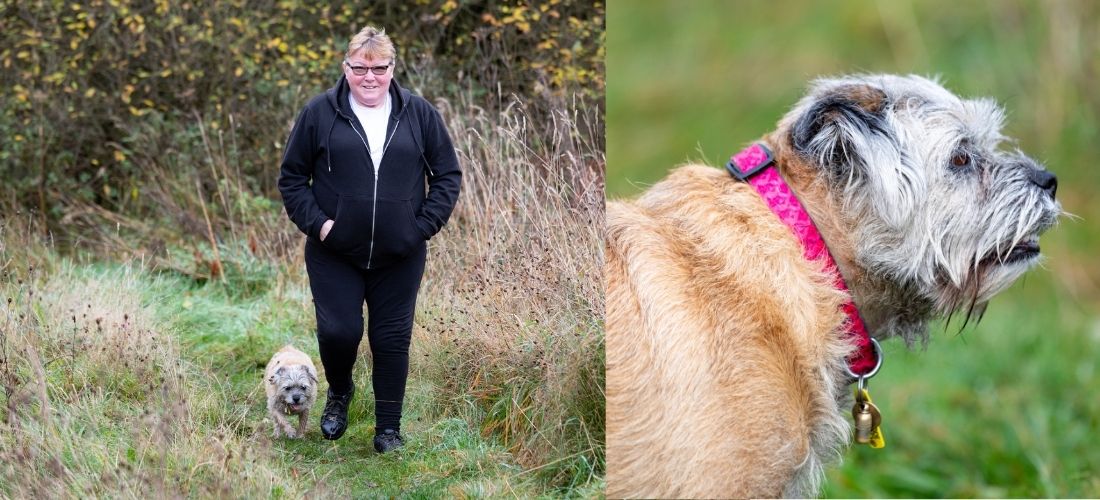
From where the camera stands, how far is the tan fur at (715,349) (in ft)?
10.3

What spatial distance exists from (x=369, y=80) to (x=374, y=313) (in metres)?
0.77

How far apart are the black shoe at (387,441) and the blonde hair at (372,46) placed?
1.24 meters

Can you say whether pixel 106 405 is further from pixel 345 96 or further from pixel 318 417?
pixel 345 96

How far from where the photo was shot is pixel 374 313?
3553 mm

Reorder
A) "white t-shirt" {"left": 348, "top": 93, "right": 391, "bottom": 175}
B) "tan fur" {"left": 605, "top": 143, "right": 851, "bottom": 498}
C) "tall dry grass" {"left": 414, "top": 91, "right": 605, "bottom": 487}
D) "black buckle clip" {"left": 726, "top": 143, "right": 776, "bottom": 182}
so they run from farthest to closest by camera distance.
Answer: "black buckle clip" {"left": 726, "top": 143, "right": 776, "bottom": 182}
"white t-shirt" {"left": 348, "top": 93, "right": 391, "bottom": 175}
"tall dry grass" {"left": 414, "top": 91, "right": 605, "bottom": 487}
"tan fur" {"left": 605, "top": 143, "right": 851, "bottom": 498}

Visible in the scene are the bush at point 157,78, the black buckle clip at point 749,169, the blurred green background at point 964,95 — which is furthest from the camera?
the blurred green background at point 964,95

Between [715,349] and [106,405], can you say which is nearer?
[715,349]

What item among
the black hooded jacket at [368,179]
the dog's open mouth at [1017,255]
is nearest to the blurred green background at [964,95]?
the dog's open mouth at [1017,255]

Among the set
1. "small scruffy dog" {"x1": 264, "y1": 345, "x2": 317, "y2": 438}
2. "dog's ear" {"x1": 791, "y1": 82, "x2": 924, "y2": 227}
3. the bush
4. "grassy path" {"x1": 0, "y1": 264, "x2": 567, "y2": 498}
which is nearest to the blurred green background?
"dog's ear" {"x1": 791, "y1": 82, "x2": 924, "y2": 227}

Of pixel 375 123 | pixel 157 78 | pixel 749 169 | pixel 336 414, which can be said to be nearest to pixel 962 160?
pixel 749 169

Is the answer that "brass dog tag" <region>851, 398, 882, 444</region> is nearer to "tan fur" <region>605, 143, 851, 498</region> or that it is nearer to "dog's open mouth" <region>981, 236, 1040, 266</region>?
"tan fur" <region>605, 143, 851, 498</region>

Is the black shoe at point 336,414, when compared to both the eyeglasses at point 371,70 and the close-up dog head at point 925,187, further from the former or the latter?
the close-up dog head at point 925,187

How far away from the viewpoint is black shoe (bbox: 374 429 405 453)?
3.59 meters

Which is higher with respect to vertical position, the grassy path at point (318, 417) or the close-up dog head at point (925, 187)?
the close-up dog head at point (925, 187)
